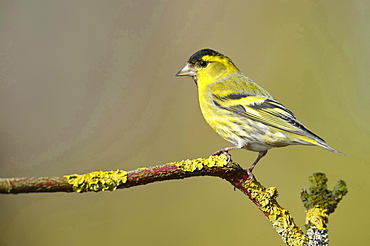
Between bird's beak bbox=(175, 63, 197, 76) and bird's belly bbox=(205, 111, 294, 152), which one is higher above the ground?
bird's beak bbox=(175, 63, 197, 76)

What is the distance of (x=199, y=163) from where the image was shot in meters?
1.18

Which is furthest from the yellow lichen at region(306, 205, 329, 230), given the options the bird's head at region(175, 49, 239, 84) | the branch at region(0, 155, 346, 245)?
the bird's head at region(175, 49, 239, 84)

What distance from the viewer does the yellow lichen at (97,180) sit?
3.23 feet

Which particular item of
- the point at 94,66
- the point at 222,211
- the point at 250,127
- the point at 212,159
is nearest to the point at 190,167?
the point at 212,159

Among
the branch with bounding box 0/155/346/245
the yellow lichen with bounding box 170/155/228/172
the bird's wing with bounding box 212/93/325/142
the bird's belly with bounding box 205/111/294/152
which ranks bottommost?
the branch with bounding box 0/155/346/245

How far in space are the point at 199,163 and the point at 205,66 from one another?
4.69 ft

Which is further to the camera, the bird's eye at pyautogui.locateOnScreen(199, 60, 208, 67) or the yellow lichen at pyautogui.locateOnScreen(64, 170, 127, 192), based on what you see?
the bird's eye at pyautogui.locateOnScreen(199, 60, 208, 67)

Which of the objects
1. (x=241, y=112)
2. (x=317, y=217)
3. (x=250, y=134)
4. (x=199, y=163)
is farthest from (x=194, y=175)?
(x=241, y=112)

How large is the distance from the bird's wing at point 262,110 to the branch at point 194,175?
0.58m

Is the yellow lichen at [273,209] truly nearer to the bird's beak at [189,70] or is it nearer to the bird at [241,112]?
the bird at [241,112]

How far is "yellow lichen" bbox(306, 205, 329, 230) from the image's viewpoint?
1.35 metres

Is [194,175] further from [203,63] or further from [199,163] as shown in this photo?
[203,63]

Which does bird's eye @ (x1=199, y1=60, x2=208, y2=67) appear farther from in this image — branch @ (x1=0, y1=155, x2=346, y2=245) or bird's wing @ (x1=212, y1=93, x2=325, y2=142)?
branch @ (x1=0, y1=155, x2=346, y2=245)

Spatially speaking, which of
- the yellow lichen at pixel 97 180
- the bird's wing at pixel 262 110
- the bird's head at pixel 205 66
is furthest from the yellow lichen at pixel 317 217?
the bird's head at pixel 205 66
